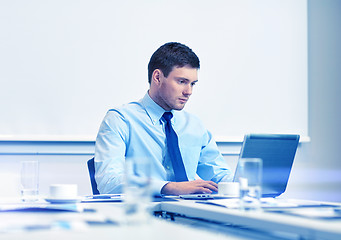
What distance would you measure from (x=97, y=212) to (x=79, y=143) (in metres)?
2.16

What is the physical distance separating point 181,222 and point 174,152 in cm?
101

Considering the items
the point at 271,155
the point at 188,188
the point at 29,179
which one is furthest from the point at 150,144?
the point at 29,179

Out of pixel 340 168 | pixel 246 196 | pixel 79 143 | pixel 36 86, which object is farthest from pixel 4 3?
pixel 340 168

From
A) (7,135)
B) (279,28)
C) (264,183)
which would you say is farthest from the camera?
(279,28)

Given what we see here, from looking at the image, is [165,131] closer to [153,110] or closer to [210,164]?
[153,110]

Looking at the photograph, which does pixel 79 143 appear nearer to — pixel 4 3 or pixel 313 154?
pixel 4 3

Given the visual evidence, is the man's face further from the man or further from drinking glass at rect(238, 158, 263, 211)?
drinking glass at rect(238, 158, 263, 211)

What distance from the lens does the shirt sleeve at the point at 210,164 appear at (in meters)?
2.83

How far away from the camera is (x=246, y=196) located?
5.01 feet

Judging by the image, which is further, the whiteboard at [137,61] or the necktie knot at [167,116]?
the whiteboard at [137,61]

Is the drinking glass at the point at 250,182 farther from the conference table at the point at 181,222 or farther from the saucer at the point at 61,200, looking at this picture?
the saucer at the point at 61,200

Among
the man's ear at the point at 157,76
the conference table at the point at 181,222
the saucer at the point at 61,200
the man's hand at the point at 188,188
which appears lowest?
the conference table at the point at 181,222

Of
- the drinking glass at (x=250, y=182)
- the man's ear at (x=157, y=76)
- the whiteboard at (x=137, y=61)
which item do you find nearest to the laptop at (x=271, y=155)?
the drinking glass at (x=250, y=182)

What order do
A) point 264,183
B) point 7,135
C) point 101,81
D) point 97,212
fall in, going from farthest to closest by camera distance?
point 101,81, point 7,135, point 264,183, point 97,212
